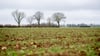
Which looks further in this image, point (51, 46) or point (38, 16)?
point (38, 16)

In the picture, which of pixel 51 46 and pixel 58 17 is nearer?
pixel 51 46

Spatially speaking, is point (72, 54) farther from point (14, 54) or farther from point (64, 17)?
point (64, 17)

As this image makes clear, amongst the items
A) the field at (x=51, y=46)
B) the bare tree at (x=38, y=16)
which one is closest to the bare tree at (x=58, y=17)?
the bare tree at (x=38, y=16)

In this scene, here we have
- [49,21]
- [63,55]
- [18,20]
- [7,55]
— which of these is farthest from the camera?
[49,21]

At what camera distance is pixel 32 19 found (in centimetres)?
13825

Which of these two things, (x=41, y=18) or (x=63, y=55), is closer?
(x=63, y=55)

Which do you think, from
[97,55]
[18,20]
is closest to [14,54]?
[97,55]

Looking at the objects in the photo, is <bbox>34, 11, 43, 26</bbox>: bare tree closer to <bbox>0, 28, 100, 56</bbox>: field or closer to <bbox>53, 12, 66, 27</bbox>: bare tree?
<bbox>53, 12, 66, 27</bbox>: bare tree

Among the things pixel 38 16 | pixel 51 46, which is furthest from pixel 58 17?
pixel 51 46

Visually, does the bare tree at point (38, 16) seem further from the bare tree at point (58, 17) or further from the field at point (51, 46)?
the field at point (51, 46)

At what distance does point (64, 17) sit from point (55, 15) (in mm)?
6956

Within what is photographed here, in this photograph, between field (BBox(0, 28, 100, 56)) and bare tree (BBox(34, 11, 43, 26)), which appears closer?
field (BBox(0, 28, 100, 56))

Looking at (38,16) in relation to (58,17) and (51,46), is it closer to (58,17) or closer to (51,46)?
(58,17)

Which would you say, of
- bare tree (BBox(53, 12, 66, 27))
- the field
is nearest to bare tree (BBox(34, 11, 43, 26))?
bare tree (BBox(53, 12, 66, 27))
